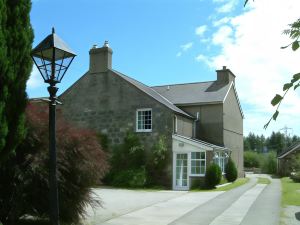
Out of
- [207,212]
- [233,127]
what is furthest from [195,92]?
[207,212]

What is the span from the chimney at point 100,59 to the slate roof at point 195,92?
271 inches

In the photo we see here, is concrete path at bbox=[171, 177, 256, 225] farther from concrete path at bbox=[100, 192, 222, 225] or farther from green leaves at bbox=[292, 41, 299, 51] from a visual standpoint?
green leaves at bbox=[292, 41, 299, 51]

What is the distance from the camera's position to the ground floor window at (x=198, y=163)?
98.2 feet

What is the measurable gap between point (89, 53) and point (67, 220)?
77.9ft

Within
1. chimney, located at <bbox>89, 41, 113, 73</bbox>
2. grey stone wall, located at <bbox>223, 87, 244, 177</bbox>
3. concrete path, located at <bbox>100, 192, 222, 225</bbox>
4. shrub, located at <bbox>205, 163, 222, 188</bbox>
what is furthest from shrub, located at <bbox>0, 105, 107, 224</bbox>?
→ grey stone wall, located at <bbox>223, 87, 244, 177</bbox>

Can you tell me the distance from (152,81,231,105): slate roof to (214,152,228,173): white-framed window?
434cm

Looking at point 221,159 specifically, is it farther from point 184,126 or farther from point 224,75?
point 224,75

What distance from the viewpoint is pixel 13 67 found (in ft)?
28.5

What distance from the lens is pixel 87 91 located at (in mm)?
34062

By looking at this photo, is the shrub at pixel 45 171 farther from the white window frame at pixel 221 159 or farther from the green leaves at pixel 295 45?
the white window frame at pixel 221 159

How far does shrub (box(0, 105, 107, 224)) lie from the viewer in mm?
10867

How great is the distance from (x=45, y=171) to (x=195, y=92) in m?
27.6

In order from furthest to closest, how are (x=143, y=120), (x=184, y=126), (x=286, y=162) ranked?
(x=286, y=162), (x=184, y=126), (x=143, y=120)

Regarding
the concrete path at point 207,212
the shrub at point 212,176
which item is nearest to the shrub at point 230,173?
the shrub at point 212,176
